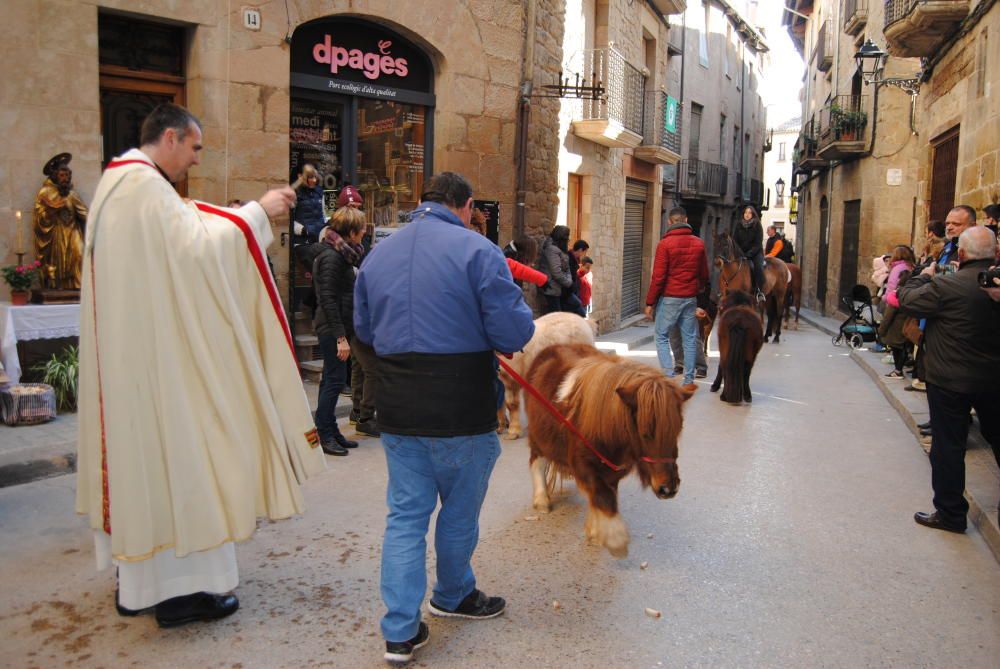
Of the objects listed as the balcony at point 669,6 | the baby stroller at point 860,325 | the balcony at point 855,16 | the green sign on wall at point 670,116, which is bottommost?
the baby stroller at point 860,325

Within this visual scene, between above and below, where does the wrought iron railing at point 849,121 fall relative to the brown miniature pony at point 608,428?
above

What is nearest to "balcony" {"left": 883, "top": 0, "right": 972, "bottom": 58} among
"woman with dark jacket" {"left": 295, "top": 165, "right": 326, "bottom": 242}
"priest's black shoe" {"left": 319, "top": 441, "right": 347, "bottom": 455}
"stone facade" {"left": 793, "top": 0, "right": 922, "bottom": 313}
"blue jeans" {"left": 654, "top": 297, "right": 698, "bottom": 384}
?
"stone facade" {"left": 793, "top": 0, "right": 922, "bottom": 313}

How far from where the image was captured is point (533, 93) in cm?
1224

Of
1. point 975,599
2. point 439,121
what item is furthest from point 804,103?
point 975,599

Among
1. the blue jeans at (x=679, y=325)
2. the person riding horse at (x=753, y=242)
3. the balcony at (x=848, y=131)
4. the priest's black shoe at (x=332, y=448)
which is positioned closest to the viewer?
the priest's black shoe at (x=332, y=448)

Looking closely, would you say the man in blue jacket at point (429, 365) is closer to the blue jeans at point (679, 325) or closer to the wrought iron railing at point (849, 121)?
the blue jeans at point (679, 325)

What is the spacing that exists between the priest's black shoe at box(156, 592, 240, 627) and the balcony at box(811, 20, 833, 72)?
2690cm

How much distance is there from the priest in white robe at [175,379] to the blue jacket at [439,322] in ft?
1.67

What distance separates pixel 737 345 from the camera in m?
8.99

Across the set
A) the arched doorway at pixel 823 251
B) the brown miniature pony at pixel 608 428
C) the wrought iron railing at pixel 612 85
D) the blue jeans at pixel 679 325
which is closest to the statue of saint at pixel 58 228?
the brown miniature pony at pixel 608 428

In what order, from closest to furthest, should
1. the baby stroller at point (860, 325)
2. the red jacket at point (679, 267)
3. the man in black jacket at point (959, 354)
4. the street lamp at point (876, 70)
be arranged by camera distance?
the man in black jacket at point (959, 354)
the red jacket at point (679, 267)
the baby stroller at point (860, 325)
the street lamp at point (876, 70)

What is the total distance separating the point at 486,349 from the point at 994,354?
3190mm

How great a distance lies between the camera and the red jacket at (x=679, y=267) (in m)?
9.38

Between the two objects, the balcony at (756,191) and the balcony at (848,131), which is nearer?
the balcony at (848,131)
